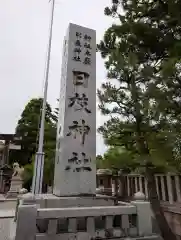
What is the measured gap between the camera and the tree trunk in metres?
3.16

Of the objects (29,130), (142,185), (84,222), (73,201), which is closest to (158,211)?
(142,185)

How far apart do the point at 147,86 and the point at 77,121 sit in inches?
65.4

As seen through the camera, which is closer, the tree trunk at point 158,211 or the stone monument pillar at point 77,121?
the tree trunk at point 158,211

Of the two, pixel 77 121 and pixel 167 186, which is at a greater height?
pixel 77 121

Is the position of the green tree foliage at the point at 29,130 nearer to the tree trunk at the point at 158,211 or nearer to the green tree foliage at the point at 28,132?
the green tree foliage at the point at 28,132

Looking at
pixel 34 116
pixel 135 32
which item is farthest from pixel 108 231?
pixel 34 116

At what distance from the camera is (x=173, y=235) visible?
3141mm

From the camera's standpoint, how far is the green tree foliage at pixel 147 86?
10.0ft

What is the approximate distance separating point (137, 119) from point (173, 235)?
205 centimetres

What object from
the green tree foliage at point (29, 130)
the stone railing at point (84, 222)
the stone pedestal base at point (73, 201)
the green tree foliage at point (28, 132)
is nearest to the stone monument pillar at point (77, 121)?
the stone pedestal base at point (73, 201)

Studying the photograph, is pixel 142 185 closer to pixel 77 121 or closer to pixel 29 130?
pixel 77 121

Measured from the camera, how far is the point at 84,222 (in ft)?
9.24

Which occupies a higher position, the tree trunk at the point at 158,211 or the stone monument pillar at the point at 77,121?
the stone monument pillar at the point at 77,121

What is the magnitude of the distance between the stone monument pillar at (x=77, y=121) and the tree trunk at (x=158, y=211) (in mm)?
1127
